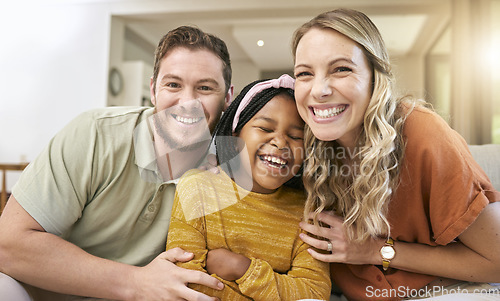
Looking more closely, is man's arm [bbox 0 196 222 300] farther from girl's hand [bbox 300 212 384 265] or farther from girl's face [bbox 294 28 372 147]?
girl's face [bbox 294 28 372 147]

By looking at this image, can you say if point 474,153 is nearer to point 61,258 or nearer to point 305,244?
point 305,244

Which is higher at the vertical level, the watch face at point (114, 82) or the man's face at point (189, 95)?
the watch face at point (114, 82)

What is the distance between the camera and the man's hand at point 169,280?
0.69 meters

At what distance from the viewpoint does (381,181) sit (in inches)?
29.1

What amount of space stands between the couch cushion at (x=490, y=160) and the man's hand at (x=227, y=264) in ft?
2.46

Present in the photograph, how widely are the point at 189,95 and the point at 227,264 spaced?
0.36 m

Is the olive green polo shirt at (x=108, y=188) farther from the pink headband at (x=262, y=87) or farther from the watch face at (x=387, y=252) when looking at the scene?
the watch face at (x=387, y=252)

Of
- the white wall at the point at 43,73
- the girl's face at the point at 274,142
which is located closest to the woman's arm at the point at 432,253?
the girl's face at the point at 274,142

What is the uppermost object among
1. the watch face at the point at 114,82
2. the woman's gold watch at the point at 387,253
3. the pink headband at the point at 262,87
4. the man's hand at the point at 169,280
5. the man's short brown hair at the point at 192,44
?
the watch face at the point at 114,82

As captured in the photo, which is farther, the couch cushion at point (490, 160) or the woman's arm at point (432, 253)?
the couch cushion at point (490, 160)

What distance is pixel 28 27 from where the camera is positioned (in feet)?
11.8

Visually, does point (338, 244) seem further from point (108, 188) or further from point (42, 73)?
point (42, 73)

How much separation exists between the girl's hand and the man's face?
0.31 meters

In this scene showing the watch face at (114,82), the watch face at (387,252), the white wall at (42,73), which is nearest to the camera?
the watch face at (387,252)
